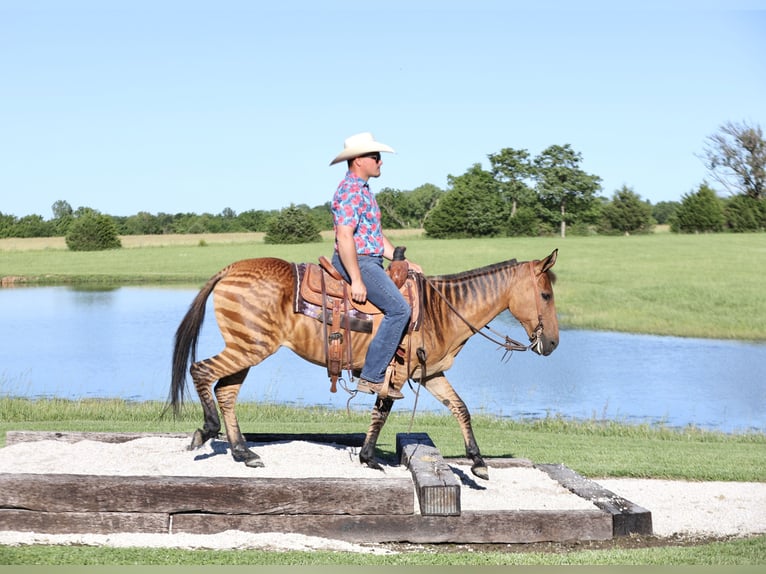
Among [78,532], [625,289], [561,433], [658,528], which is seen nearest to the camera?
[78,532]

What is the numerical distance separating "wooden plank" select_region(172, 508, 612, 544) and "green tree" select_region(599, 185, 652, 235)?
7877 centimetres

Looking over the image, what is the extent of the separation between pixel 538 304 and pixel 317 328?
1.95m

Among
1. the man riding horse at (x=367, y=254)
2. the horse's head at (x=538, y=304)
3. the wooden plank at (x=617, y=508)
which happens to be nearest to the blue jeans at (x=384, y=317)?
the man riding horse at (x=367, y=254)

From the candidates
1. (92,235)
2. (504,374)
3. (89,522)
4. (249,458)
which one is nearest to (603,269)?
(504,374)

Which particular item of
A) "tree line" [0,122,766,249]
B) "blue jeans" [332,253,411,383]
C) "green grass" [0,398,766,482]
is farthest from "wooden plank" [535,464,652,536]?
"tree line" [0,122,766,249]

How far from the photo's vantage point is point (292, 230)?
234 ft

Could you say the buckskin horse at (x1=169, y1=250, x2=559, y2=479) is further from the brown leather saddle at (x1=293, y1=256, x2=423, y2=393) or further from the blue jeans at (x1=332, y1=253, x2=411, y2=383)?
the blue jeans at (x1=332, y1=253, x2=411, y2=383)

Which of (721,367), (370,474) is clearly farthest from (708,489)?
(721,367)

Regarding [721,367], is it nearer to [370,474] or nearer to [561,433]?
[561,433]

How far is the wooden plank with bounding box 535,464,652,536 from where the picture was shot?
7211mm

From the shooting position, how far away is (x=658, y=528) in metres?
7.49

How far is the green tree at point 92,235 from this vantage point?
73312mm

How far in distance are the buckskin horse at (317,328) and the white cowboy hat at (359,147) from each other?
1.08 m

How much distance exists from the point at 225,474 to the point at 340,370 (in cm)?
129
